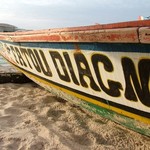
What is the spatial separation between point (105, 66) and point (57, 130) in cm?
96

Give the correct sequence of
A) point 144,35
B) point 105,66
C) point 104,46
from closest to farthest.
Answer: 1. point 144,35
2. point 104,46
3. point 105,66

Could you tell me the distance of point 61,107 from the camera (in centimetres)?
386

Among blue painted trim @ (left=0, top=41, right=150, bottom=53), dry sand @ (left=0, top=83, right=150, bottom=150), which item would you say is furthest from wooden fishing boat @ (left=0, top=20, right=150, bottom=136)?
dry sand @ (left=0, top=83, right=150, bottom=150)

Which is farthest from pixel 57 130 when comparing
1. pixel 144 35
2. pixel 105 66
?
pixel 144 35

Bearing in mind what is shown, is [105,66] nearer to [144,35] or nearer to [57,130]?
[144,35]

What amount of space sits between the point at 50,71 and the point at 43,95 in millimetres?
1255

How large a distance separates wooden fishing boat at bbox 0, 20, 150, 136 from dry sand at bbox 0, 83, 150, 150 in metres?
0.22

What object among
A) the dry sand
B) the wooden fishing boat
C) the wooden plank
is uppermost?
the wooden plank

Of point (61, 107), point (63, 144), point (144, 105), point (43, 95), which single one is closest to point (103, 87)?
point (144, 105)

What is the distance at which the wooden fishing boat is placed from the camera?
200cm

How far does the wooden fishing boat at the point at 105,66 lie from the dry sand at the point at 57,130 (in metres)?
0.22

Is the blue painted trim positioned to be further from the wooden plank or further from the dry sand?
the dry sand

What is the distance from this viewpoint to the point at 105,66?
237cm

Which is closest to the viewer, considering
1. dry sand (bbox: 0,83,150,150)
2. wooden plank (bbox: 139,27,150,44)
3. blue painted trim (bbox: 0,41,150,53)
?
wooden plank (bbox: 139,27,150,44)
